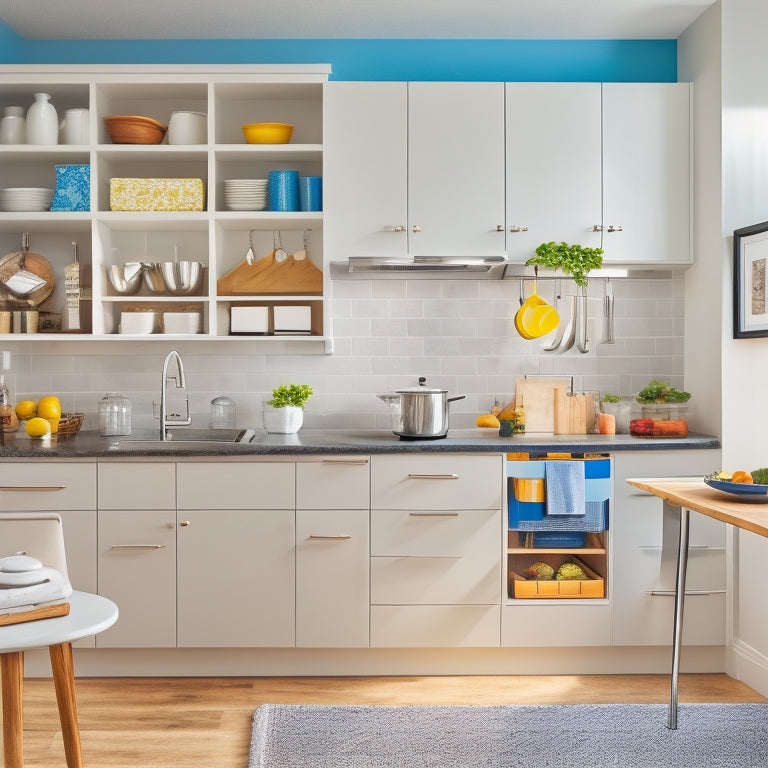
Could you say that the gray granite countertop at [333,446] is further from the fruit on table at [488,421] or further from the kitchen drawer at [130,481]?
the fruit on table at [488,421]

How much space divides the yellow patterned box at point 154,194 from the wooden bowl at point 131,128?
196 mm

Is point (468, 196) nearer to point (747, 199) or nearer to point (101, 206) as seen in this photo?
point (747, 199)

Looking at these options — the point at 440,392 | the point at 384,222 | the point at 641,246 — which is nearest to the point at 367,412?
the point at 440,392

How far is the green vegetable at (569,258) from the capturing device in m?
3.59

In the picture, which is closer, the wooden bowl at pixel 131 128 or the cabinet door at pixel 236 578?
the cabinet door at pixel 236 578

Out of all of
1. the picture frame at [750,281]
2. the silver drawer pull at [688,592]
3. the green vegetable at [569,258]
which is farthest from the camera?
the green vegetable at [569,258]

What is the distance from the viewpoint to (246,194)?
3.73 meters

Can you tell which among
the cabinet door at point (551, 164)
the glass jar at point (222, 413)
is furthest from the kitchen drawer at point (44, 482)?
the cabinet door at point (551, 164)

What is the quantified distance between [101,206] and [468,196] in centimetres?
171

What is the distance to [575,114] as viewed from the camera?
3676 millimetres

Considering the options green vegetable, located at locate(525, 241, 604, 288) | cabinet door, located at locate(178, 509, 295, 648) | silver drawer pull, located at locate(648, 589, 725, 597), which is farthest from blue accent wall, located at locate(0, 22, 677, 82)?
silver drawer pull, located at locate(648, 589, 725, 597)

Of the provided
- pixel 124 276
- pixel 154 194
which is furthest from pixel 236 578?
pixel 154 194

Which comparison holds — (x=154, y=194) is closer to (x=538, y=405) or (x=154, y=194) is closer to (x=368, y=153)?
(x=368, y=153)

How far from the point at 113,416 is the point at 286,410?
81cm
